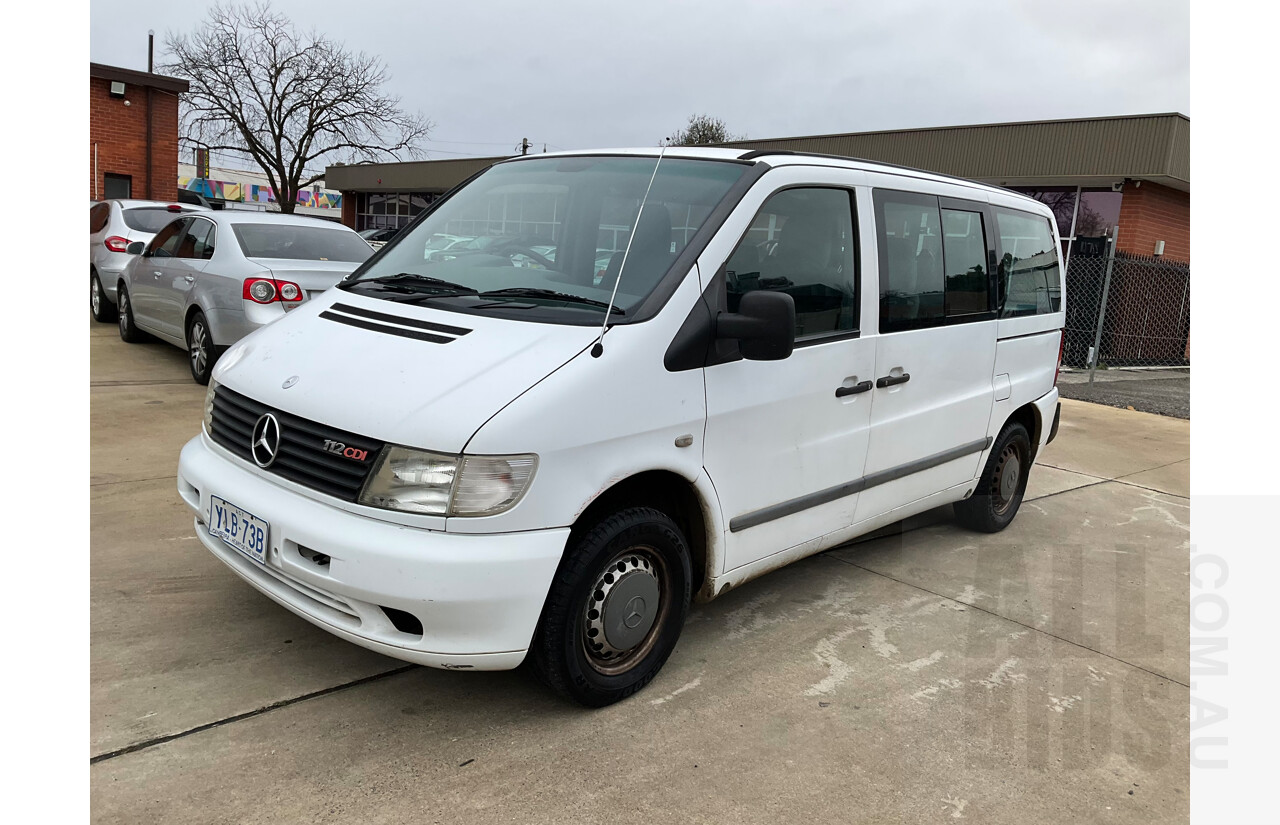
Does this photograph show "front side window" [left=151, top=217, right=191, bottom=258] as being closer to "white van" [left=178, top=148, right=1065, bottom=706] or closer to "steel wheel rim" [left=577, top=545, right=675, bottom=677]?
"white van" [left=178, top=148, right=1065, bottom=706]

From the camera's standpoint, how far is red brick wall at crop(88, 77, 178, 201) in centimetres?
2075

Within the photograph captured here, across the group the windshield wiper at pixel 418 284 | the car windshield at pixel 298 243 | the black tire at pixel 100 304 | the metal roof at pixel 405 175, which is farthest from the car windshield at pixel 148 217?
the metal roof at pixel 405 175

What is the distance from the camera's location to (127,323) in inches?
411

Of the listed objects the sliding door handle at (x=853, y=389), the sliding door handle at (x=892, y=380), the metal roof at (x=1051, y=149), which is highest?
the metal roof at (x=1051, y=149)

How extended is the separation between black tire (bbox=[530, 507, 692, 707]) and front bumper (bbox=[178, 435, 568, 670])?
110 mm

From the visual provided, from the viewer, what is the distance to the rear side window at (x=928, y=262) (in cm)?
420

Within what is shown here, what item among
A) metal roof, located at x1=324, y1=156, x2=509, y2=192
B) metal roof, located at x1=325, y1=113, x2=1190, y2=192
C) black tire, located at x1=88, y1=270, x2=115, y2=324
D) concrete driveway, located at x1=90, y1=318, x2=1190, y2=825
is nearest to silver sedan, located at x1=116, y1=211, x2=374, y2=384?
black tire, located at x1=88, y1=270, x2=115, y2=324

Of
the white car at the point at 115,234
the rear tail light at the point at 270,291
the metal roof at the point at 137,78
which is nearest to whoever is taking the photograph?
the rear tail light at the point at 270,291

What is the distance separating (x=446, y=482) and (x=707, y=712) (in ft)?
4.15

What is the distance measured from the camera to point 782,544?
3.86 m

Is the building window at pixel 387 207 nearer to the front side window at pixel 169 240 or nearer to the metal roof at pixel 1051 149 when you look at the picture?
the metal roof at pixel 1051 149

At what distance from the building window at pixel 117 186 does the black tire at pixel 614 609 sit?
71.4ft

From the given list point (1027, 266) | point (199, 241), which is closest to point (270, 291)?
point (199, 241)

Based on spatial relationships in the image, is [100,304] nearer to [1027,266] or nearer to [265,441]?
[265,441]
